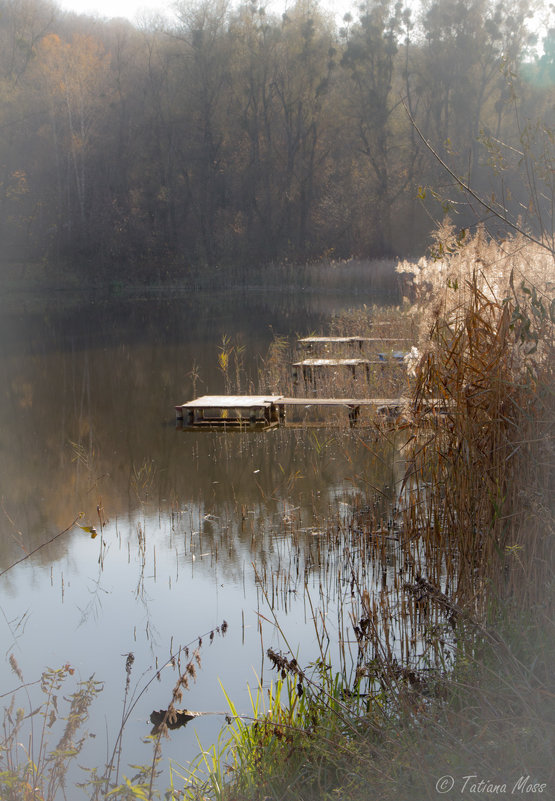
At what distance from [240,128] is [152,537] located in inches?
1275

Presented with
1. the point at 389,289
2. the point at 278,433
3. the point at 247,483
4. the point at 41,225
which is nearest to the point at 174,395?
the point at 278,433

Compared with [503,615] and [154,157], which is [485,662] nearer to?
[503,615]

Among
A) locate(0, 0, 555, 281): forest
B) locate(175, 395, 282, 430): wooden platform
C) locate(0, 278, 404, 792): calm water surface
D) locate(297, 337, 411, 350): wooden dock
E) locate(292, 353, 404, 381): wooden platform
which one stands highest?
locate(0, 0, 555, 281): forest

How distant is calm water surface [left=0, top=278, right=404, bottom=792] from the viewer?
400 centimetres

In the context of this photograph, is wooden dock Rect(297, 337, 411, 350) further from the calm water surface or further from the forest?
the forest

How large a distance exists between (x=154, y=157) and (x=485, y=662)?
1343 inches

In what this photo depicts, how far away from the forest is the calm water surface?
872 inches

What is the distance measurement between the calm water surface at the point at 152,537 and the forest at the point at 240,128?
2215 cm

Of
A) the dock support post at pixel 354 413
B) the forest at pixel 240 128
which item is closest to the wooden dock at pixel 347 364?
the dock support post at pixel 354 413

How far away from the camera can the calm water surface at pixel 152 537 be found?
4000 mm

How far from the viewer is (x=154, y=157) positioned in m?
34.9

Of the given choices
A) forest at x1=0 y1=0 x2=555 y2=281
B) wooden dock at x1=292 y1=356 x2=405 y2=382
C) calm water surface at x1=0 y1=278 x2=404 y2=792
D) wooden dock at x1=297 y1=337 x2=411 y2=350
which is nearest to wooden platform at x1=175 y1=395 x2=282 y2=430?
calm water surface at x1=0 y1=278 x2=404 y2=792

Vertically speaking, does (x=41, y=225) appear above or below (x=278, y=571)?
→ above

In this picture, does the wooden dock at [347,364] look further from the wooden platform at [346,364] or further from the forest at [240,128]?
the forest at [240,128]
